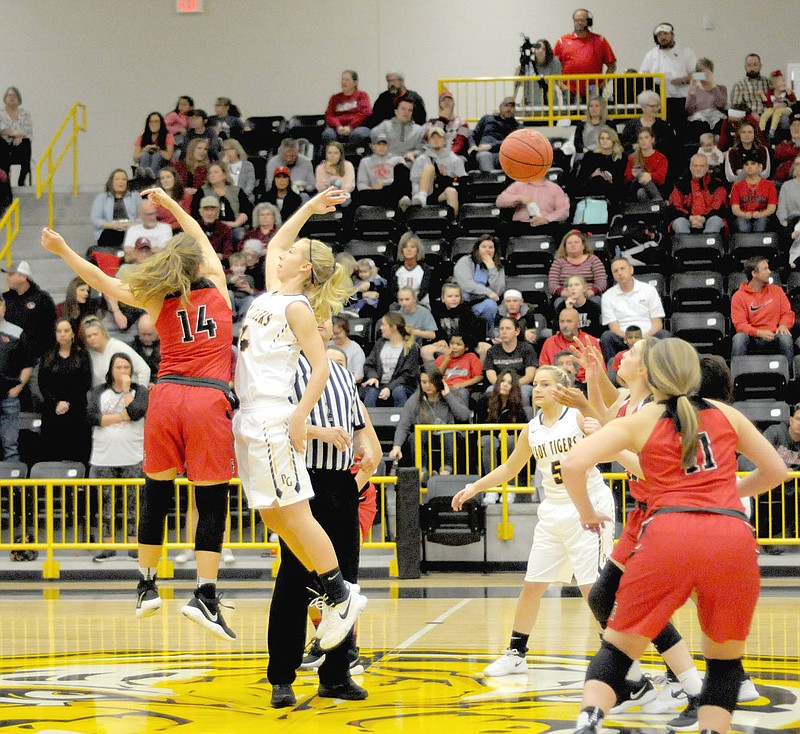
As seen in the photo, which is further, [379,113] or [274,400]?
[379,113]

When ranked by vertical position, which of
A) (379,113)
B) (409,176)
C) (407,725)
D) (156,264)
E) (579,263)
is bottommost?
(407,725)

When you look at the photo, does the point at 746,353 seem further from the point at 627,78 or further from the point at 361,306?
the point at 627,78

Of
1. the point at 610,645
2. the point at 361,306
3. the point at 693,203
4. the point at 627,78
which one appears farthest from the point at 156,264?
the point at 627,78

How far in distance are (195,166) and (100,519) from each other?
6.57 meters

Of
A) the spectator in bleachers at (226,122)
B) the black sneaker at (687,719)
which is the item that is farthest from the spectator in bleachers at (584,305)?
the black sneaker at (687,719)

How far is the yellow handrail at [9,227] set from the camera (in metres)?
17.3

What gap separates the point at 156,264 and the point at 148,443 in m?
0.86

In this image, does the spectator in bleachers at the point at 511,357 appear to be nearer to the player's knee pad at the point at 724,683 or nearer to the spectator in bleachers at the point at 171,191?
the spectator in bleachers at the point at 171,191

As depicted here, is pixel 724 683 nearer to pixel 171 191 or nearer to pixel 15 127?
pixel 171 191

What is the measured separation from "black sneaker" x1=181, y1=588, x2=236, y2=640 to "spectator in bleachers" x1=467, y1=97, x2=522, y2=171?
1160cm

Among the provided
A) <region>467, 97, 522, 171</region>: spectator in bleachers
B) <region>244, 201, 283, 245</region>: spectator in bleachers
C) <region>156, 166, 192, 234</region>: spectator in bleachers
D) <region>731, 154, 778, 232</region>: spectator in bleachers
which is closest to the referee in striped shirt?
<region>244, 201, 283, 245</region>: spectator in bleachers

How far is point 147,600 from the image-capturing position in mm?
5949

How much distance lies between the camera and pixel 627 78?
1845 centimetres

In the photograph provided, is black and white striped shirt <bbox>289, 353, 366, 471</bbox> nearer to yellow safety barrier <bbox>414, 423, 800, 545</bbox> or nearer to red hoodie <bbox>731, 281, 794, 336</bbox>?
yellow safety barrier <bbox>414, 423, 800, 545</bbox>
